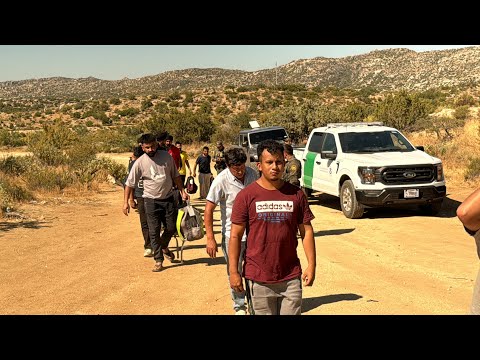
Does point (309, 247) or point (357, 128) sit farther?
point (357, 128)

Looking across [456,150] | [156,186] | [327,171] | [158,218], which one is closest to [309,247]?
[156,186]

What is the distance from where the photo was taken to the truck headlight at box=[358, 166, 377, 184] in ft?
42.4

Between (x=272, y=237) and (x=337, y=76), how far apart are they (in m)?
101

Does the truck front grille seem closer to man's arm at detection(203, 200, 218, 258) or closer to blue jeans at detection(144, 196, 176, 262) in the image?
blue jeans at detection(144, 196, 176, 262)

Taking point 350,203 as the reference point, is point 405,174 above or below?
above

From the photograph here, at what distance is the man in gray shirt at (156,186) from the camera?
920 centimetres

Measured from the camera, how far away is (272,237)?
180 inches

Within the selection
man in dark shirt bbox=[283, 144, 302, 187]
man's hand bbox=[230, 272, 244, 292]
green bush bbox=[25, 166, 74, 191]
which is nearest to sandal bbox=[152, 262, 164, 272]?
man in dark shirt bbox=[283, 144, 302, 187]

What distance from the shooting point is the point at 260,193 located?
4605 millimetres

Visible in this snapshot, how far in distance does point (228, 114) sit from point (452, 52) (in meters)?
47.0

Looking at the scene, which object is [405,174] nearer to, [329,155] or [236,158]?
[329,155]

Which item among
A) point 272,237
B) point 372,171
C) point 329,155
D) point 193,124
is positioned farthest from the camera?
point 193,124

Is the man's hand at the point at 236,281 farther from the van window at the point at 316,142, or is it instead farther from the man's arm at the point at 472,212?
the van window at the point at 316,142
